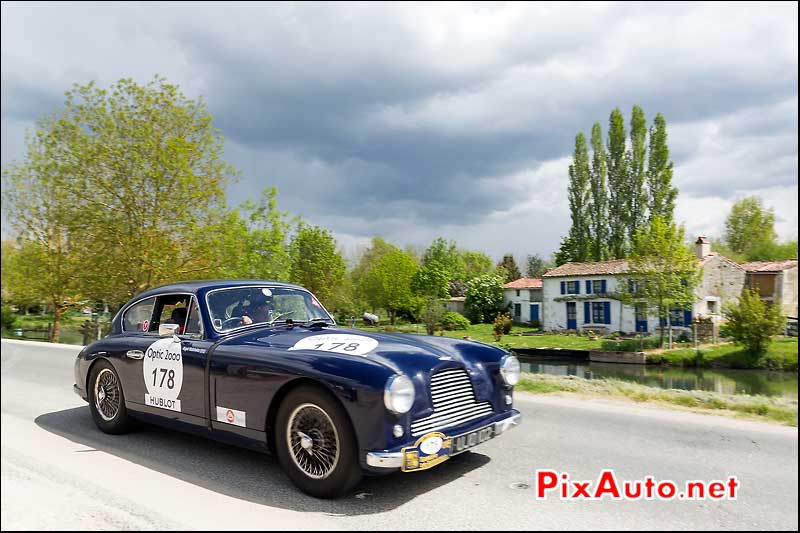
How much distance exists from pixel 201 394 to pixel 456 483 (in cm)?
240

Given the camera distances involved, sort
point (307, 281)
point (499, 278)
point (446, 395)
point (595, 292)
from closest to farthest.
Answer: point (446, 395) → point (499, 278) → point (595, 292) → point (307, 281)

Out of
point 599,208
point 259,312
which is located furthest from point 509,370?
point 599,208

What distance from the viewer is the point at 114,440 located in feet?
19.0

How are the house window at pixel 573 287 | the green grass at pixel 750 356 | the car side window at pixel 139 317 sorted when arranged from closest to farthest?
the car side window at pixel 139 317 → the house window at pixel 573 287 → the green grass at pixel 750 356

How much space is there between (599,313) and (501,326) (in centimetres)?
861

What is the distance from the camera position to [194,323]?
5.41 m

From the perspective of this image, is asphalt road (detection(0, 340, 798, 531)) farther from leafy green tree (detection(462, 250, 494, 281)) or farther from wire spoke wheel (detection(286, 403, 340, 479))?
leafy green tree (detection(462, 250, 494, 281))

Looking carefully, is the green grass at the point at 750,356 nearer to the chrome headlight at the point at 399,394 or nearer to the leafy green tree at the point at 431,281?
the leafy green tree at the point at 431,281

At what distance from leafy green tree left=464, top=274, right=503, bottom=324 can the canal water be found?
181 cm

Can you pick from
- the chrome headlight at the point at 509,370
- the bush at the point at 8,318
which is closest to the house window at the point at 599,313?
the chrome headlight at the point at 509,370

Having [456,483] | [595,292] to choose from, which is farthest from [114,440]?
[595,292]

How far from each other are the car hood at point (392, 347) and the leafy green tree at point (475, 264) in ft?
31.1

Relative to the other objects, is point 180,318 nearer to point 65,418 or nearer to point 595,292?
point 65,418

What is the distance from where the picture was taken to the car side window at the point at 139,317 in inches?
244
